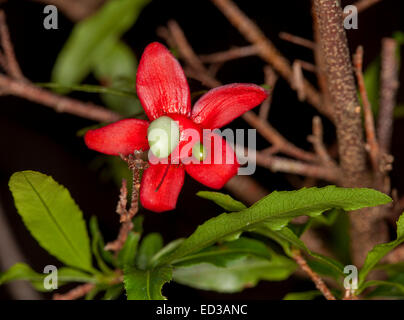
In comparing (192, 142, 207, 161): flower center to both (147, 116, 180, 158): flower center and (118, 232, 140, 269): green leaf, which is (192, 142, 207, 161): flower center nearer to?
(147, 116, 180, 158): flower center

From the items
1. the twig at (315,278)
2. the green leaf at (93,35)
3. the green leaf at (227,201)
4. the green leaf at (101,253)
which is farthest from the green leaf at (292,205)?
the green leaf at (93,35)

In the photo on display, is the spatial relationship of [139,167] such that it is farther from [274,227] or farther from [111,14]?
[111,14]

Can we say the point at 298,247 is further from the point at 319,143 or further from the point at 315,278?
the point at 319,143

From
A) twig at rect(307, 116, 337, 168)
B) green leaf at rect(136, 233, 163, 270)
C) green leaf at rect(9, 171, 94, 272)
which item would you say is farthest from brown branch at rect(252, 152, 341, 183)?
green leaf at rect(9, 171, 94, 272)

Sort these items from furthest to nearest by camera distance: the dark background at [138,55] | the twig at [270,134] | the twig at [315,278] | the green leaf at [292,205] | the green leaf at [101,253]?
the dark background at [138,55]
the twig at [270,134]
the green leaf at [101,253]
the twig at [315,278]
the green leaf at [292,205]

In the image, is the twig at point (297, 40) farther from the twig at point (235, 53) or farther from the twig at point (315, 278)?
the twig at point (315, 278)

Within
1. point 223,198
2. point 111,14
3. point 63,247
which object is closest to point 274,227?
point 223,198
